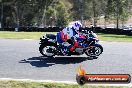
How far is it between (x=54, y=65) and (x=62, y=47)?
185 cm

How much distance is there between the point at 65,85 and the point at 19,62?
4.50 meters

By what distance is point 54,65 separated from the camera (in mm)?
12953

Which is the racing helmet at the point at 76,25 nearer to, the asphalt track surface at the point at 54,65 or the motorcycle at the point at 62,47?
the motorcycle at the point at 62,47

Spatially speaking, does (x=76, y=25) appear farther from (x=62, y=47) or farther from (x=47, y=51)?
(x=47, y=51)

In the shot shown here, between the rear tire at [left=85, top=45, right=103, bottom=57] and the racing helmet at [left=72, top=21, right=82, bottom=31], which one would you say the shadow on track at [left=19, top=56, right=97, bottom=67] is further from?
the racing helmet at [left=72, top=21, right=82, bottom=31]

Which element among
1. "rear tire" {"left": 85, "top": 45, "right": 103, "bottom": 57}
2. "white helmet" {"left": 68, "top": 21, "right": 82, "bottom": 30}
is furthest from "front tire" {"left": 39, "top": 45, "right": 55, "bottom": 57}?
"rear tire" {"left": 85, "top": 45, "right": 103, "bottom": 57}

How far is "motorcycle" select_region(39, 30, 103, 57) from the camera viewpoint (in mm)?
14672

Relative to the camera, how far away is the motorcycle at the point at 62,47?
1467cm

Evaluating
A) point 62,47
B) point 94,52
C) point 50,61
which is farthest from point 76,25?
point 50,61

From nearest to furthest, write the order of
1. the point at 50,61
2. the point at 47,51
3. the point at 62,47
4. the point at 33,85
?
the point at 33,85 < the point at 50,61 < the point at 62,47 < the point at 47,51

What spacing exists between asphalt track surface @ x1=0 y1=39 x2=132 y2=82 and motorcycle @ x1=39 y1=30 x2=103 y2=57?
23 cm

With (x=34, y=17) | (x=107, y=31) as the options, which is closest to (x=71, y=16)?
(x=34, y=17)

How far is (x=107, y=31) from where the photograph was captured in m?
48.0

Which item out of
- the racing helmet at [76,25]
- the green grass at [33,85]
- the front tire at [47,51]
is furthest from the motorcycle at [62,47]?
the green grass at [33,85]
